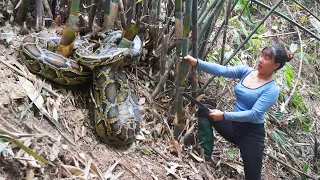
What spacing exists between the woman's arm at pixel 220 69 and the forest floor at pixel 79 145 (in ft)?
2.09

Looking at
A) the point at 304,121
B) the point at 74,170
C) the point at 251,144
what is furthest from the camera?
the point at 304,121

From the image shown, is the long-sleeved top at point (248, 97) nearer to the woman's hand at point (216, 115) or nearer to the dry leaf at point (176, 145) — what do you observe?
the woman's hand at point (216, 115)

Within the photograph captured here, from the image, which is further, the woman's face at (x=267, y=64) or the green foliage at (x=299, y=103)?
the green foliage at (x=299, y=103)

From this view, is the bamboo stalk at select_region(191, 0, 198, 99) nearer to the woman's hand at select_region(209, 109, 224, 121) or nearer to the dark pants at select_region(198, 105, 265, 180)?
the woman's hand at select_region(209, 109, 224, 121)

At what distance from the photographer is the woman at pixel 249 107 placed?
341 cm

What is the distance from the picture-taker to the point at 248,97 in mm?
3533

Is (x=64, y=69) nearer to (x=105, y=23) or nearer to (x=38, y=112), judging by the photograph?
(x=38, y=112)

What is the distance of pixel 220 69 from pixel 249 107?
46 cm

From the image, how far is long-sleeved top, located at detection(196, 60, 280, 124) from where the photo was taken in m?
3.40

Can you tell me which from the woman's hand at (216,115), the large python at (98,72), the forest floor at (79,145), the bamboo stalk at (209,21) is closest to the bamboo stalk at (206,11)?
the bamboo stalk at (209,21)

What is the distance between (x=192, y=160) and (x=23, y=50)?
2031mm

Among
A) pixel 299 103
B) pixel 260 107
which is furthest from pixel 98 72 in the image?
pixel 299 103

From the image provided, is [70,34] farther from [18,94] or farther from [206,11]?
[206,11]

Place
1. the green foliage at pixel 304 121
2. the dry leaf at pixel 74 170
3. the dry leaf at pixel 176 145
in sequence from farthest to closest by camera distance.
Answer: the green foliage at pixel 304 121, the dry leaf at pixel 176 145, the dry leaf at pixel 74 170
